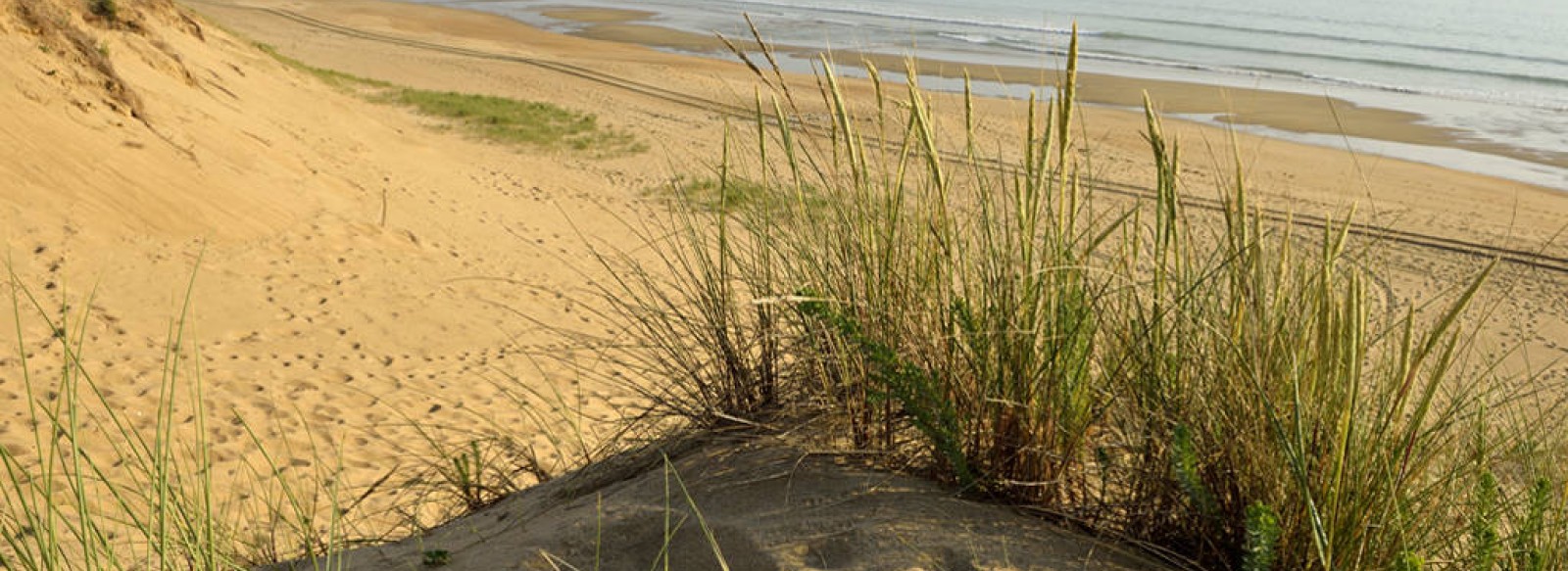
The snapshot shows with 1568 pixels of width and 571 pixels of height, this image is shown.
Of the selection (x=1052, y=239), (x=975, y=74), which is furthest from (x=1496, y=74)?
(x=1052, y=239)

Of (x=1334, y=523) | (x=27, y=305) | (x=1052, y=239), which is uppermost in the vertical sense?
(x=1052, y=239)

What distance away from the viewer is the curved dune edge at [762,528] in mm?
2256

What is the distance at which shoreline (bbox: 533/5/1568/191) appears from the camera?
17.0 meters

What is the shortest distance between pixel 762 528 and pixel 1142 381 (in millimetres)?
827

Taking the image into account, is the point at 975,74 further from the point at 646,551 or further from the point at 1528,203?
the point at 646,551

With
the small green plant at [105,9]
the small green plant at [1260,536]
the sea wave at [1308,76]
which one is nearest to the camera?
the small green plant at [1260,536]

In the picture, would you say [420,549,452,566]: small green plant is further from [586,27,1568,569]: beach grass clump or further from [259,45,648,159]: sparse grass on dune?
[259,45,648,159]: sparse grass on dune

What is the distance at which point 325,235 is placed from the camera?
25.9 feet

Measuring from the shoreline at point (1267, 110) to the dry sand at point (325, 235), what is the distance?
2.30m

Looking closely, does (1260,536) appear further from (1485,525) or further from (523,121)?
(523,121)

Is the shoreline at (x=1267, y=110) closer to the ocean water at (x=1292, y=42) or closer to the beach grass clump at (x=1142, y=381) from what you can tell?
the ocean water at (x=1292, y=42)

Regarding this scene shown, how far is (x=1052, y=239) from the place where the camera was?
96.4 inches

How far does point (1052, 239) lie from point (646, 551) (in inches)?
42.6

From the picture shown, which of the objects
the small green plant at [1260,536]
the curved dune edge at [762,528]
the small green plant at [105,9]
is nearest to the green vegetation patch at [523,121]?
the small green plant at [105,9]
